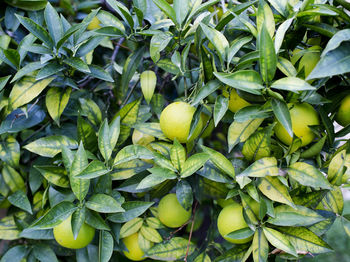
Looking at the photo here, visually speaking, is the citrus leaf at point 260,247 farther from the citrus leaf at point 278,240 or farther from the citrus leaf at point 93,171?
the citrus leaf at point 93,171

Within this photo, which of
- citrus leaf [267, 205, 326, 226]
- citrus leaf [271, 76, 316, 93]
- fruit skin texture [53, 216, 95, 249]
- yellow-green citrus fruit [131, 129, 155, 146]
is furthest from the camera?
yellow-green citrus fruit [131, 129, 155, 146]

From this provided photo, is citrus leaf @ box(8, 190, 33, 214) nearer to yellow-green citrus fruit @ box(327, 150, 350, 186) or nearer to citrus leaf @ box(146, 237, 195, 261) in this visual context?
citrus leaf @ box(146, 237, 195, 261)

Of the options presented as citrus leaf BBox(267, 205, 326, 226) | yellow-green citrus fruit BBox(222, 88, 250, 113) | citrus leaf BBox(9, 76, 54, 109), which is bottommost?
citrus leaf BBox(267, 205, 326, 226)

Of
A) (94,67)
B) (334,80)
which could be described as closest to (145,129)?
(94,67)

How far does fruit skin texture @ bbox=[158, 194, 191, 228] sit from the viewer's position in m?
0.92

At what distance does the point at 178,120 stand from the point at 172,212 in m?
0.29

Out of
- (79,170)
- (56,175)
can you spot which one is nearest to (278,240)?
(79,170)

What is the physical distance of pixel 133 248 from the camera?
38.0 inches

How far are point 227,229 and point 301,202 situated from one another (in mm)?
182

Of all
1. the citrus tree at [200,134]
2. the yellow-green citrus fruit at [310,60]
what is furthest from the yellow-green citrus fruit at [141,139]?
the yellow-green citrus fruit at [310,60]

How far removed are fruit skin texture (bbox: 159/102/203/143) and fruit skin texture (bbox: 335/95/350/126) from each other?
0.32 metres

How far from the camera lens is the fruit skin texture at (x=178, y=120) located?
77cm

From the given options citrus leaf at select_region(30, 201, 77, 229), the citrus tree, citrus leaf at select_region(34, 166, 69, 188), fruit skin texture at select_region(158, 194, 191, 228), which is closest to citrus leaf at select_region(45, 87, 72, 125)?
the citrus tree

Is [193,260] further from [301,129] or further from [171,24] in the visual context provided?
[171,24]
